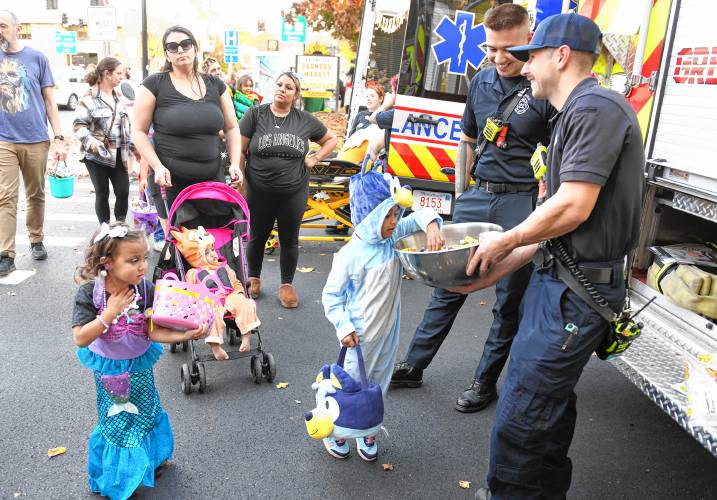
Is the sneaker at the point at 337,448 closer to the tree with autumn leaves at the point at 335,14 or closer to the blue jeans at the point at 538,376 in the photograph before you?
the blue jeans at the point at 538,376

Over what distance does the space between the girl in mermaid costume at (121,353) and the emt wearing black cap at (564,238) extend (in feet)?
4.80

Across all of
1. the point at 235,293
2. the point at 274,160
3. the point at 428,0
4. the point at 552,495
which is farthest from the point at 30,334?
the point at 428,0

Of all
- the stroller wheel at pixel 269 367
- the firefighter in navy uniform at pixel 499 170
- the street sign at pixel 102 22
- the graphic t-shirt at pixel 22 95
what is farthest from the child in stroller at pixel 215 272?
the street sign at pixel 102 22

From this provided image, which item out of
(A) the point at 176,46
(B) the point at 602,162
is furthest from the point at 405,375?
(A) the point at 176,46

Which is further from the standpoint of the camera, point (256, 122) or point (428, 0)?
point (428, 0)

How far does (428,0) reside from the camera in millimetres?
5875

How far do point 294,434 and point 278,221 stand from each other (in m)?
2.49

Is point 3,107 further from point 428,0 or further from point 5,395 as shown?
point 428,0

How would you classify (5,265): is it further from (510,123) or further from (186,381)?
(510,123)

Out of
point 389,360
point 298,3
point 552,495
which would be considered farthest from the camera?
point 298,3

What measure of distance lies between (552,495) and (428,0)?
181 inches

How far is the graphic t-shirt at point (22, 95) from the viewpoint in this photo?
5.96 m

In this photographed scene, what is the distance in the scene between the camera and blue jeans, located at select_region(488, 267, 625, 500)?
97.1 inches

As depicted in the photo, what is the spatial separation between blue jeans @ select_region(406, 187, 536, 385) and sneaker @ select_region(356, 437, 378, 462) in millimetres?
877
